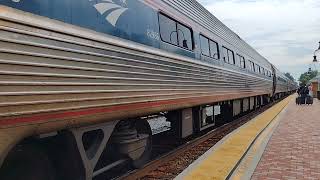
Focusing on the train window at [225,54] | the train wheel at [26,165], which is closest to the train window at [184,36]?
the train window at [225,54]

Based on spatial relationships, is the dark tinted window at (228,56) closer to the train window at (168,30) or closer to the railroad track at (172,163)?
the railroad track at (172,163)

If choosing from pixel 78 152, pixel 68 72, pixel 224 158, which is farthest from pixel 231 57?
pixel 68 72

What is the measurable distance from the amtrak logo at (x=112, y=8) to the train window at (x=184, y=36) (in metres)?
2.82

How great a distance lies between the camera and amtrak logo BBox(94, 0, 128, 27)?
15.7 feet

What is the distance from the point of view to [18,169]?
411cm

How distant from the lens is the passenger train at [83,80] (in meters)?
3.40

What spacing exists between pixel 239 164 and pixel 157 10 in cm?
292

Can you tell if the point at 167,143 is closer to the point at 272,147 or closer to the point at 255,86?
the point at 272,147

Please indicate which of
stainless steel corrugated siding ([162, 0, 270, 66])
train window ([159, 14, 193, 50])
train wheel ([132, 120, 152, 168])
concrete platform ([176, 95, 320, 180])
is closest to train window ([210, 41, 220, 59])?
stainless steel corrugated siding ([162, 0, 270, 66])

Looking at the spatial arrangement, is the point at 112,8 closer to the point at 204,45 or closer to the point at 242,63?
the point at 204,45

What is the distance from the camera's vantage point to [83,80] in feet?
14.0

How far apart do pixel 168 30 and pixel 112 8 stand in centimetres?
248

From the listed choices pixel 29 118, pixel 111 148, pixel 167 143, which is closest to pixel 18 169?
pixel 29 118

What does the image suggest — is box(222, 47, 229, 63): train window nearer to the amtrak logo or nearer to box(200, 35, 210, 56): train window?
box(200, 35, 210, 56): train window
